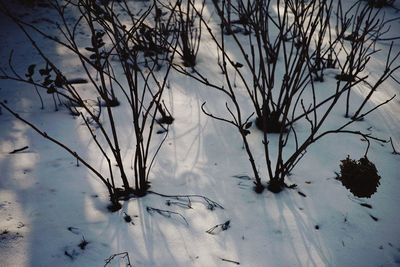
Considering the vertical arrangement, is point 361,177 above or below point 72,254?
above

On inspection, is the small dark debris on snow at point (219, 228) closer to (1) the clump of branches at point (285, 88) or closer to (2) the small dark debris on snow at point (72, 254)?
(1) the clump of branches at point (285, 88)

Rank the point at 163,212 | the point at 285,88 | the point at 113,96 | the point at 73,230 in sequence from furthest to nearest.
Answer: the point at 285,88, the point at 113,96, the point at 163,212, the point at 73,230

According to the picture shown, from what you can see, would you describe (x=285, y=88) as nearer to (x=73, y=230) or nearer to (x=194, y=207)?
(x=194, y=207)

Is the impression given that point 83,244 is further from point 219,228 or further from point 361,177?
point 361,177

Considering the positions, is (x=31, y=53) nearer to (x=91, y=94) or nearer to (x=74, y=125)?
(x=91, y=94)

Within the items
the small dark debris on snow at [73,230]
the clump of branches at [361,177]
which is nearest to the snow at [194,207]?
the small dark debris on snow at [73,230]

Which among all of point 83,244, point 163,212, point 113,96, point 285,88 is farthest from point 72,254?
point 285,88

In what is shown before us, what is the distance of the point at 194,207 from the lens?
1493 millimetres

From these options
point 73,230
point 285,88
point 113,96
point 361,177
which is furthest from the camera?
point 285,88

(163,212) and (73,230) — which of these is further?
(163,212)

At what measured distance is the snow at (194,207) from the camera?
1.28 metres

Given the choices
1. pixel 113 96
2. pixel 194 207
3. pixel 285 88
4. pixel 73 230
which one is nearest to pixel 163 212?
pixel 194 207

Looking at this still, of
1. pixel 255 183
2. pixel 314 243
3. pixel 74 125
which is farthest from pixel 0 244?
pixel 314 243

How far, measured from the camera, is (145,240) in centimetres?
133
